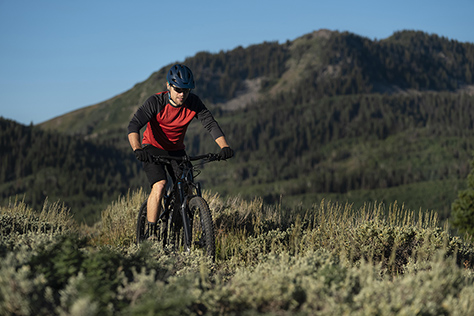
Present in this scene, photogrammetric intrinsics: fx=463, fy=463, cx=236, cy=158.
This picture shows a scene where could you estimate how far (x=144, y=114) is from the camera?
5.53 metres

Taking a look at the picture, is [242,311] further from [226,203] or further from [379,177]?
[379,177]

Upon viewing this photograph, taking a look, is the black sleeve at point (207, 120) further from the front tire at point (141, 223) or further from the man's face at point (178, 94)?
the front tire at point (141, 223)

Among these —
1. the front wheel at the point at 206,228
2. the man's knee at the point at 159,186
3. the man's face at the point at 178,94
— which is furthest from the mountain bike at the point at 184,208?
the man's face at the point at 178,94

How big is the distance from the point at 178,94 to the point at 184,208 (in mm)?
1363

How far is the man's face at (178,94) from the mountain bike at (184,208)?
710 mm

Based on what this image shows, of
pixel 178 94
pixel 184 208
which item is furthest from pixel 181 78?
pixel 184 208

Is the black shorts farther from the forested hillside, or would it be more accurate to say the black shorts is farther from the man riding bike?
the forested hillside

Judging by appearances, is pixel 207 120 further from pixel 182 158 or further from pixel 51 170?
pixel 51 170

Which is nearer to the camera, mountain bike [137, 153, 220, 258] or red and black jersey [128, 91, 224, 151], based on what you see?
mountain bike [137, 153, 220, 258]

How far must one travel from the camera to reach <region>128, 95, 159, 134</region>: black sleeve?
5.52 m

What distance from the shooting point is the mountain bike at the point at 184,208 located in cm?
520

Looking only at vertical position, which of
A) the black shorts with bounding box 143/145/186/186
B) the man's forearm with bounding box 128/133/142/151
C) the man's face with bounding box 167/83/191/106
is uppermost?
the man's face with bounding box 167/83/191/106

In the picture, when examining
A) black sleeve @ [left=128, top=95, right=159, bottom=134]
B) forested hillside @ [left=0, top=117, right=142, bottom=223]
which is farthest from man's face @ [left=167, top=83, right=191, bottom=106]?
forested hillside @ [left=0, top=117, right=142, bottom=223]

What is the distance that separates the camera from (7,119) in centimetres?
16162
